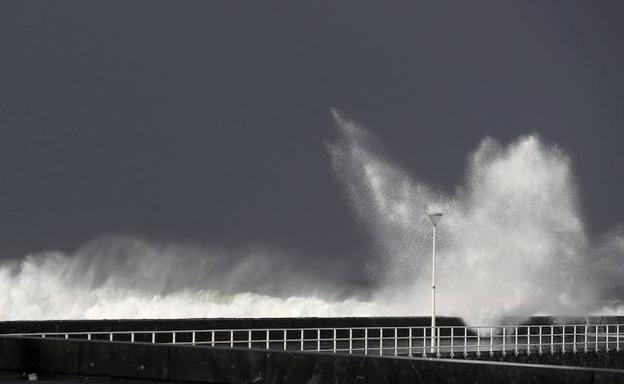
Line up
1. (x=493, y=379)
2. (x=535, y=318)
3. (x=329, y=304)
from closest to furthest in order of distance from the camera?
(x=493, y=379) → (x=535, y=318) → (x=329, y=304)

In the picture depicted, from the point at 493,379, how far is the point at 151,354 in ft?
14.9

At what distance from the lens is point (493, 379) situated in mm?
12750

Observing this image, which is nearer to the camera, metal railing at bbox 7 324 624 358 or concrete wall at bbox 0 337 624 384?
concrete wall at bbox 0 337 624 384

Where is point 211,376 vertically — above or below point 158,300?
below

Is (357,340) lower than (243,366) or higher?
higher

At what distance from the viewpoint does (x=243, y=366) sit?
1473 centimetres

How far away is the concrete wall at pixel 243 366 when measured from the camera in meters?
12.7

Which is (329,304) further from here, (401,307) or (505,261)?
(505,261)

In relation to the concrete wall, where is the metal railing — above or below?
above

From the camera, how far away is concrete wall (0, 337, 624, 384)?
12664 millimetres

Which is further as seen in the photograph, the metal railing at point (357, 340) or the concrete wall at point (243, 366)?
the metal railing at point (357, 340)

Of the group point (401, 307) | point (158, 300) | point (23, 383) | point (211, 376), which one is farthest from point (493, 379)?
point (158, 300)

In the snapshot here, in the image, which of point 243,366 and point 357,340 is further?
point 357,340

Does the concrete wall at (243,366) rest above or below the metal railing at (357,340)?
below
